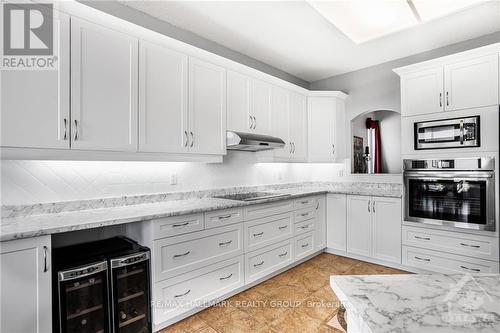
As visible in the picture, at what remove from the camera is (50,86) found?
1873 millimetres

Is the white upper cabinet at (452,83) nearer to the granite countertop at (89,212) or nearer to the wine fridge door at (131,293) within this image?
the granite countertop at (89,212)

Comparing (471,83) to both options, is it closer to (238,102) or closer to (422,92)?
(422,92)

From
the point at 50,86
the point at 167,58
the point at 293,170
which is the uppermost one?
the point at 167,58

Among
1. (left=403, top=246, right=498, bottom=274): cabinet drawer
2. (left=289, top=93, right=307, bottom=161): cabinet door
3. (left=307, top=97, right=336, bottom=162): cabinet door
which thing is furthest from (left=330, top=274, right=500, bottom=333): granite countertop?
(left=307, top=97, right=336, bottom=162): cabinet door

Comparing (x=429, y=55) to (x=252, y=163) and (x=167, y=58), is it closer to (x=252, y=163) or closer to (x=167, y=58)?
(x=252, y=163)

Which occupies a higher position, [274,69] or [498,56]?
[274,69]

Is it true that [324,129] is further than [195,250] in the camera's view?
Yes

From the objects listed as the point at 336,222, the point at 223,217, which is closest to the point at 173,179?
the point at 223,217

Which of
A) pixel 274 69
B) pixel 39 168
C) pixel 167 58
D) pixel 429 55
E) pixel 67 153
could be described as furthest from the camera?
pixel 274 69

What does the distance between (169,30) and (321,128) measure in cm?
251

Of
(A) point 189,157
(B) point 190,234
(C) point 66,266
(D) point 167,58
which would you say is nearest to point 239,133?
(A) point 189,157

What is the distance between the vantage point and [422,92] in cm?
321

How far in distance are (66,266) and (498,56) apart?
4.18 meters

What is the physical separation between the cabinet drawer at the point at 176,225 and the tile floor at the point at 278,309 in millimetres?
753
